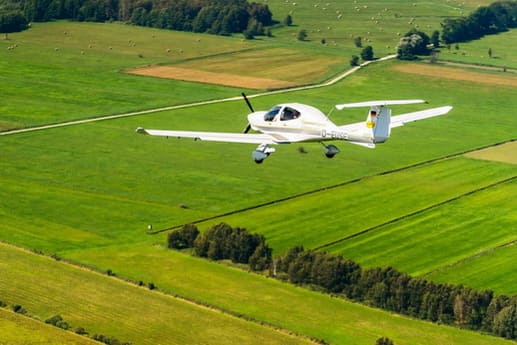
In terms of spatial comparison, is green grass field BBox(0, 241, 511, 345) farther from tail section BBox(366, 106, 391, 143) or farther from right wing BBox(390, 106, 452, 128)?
tail section BBox(366, 106, 391, 143)

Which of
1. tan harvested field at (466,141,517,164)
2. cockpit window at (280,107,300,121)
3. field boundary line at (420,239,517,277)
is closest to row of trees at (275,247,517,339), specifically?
field boundary line at (420,239,517,277)

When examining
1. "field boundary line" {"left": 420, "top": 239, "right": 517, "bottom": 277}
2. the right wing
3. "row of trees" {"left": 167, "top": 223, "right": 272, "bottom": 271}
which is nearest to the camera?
the right wing

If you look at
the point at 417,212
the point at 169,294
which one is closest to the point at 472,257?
the point at 417,212

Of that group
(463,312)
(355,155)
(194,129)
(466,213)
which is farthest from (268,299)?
(194,129)

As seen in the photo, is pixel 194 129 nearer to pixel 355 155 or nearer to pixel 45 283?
pixel 355 155

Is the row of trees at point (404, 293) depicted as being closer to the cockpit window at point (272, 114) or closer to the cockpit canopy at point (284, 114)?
the cockpit window at point (272, 114)

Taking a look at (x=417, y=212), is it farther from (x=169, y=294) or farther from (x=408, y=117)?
(x=169, y=294)
